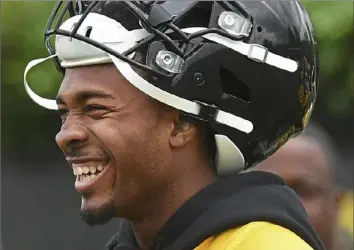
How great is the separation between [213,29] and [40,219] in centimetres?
724

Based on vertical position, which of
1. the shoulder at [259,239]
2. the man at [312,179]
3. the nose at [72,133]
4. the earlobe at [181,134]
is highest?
the earlobe at [181,134]

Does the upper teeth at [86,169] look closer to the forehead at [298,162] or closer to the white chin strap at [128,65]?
the white chin strap at [128,65]

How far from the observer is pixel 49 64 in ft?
24.4

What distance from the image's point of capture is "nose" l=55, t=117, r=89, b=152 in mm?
2754

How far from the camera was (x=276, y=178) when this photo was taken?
9.50 ft

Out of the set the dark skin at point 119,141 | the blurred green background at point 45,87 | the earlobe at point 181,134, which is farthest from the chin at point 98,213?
the blurred green background at point 45,87

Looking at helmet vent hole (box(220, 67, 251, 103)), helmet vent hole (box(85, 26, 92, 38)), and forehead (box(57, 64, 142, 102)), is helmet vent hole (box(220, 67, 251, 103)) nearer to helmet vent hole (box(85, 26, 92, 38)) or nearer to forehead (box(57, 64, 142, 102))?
forehead (box(57, 64, 142, 102))

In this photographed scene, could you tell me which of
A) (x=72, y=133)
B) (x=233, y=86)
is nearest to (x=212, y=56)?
(x=233, y=86)

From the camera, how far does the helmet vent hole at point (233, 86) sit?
2.82 meters

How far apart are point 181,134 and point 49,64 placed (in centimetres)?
476

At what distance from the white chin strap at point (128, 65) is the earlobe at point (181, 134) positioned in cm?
5

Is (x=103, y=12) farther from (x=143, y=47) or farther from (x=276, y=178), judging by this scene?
(x=276, y=178)

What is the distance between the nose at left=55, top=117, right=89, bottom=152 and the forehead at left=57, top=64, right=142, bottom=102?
7 centimetres

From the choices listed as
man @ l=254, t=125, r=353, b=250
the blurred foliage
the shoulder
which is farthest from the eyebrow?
the blurred foliage
